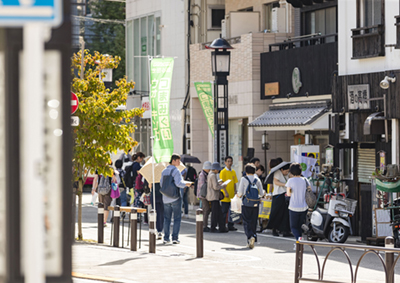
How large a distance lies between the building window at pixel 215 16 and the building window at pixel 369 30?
13456 mm

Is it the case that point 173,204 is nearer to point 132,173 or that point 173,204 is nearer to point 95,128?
point 95,128

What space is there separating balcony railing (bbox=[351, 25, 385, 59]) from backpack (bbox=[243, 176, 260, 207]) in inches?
208

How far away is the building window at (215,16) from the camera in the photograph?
3403cm

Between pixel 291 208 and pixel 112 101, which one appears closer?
pixel 291 208

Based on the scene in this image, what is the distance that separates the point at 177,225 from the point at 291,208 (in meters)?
2.60

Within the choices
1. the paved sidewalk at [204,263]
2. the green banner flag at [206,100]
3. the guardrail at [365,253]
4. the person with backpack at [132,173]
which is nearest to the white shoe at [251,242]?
the paved sidewalk at [204,263]

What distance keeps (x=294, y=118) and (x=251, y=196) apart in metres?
8.97

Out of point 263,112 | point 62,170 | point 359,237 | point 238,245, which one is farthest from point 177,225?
point 62,170

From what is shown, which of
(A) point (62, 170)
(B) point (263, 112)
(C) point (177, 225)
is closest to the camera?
(A) point (62, 170)

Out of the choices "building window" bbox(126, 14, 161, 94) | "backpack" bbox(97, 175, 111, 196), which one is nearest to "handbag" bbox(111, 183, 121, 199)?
"backpack" bbox(97, 175, 111, 196)

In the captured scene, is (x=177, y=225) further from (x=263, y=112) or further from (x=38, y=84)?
(x=38, y=84)

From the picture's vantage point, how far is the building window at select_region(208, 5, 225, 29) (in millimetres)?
34031

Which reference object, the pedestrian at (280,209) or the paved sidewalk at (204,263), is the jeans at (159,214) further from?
the pedestrian at (280,209)

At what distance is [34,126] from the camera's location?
3.18 metres
